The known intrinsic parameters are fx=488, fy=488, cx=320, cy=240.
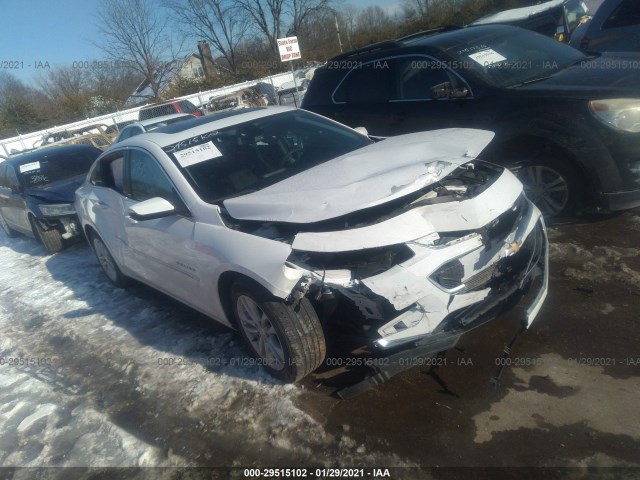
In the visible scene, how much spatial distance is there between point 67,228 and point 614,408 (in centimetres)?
755

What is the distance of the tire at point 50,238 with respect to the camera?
297 inches

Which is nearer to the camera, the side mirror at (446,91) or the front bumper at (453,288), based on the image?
the front bumper at (453,288)

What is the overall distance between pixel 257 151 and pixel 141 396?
80.3 inches

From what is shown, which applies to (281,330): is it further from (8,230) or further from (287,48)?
(287,48)

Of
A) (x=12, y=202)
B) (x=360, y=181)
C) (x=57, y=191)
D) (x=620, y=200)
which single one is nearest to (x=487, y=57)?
(x=620, y=200)

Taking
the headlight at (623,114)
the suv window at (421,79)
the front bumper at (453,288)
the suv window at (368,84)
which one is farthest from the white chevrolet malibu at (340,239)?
the suv window at (368,84)

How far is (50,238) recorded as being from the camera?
7.55 metres

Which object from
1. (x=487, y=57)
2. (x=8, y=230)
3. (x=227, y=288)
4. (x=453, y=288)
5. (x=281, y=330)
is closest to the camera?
(x=453, y=288)

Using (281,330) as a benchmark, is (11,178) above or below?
above

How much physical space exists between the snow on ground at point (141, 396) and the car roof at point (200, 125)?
1591 mm

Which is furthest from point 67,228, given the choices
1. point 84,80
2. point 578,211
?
point 84,80

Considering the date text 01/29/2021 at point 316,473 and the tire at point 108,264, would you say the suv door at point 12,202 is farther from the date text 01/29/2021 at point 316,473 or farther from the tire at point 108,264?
the date text 01/29/2021 at point 316,473

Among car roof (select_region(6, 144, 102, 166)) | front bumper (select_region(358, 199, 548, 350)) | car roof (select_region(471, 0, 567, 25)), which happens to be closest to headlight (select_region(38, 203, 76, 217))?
car roof (select_region(6, 144, 102, 166))

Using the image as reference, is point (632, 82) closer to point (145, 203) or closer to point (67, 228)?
point (145, 203)
